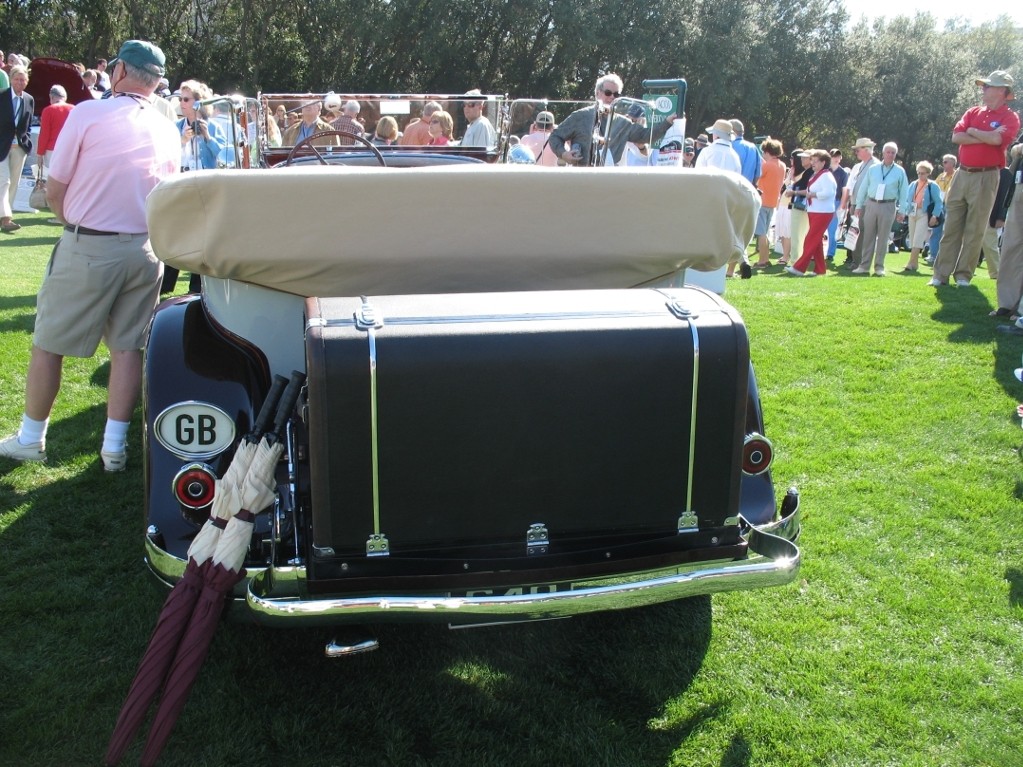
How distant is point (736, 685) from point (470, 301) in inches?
64.8

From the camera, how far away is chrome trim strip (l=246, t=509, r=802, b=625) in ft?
7.61

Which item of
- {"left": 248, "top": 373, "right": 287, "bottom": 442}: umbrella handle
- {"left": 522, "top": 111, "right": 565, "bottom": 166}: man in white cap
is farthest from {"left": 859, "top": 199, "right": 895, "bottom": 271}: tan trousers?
{"left": 248, "top": 373, "right": 287, "bottom": 442}: umbrella handle

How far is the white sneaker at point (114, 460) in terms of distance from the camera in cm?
435

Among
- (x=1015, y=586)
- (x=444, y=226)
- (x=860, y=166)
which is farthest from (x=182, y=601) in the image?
(x=860, y=166)

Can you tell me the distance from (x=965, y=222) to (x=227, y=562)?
9057 mm

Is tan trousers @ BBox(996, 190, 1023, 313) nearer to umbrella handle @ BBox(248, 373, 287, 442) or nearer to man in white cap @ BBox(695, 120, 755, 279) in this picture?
man in white cap @ BBox(695, 120, 755, 279)

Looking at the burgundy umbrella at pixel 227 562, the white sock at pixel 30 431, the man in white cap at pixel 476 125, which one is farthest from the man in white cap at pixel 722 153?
the burgundy umbrella at pixel 227 562

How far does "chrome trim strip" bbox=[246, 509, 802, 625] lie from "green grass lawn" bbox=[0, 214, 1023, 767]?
0.54 m

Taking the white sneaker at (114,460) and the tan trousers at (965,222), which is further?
the tan trousers at (965,222)

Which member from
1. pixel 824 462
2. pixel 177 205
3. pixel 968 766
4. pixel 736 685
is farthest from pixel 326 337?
pixel 824 462

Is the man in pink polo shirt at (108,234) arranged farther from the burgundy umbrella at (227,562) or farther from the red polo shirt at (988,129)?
the red polo shirt at (988,129)

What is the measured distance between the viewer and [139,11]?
28828 mm

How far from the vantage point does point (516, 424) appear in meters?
2.41

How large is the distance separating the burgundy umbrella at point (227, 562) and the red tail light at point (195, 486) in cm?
33
